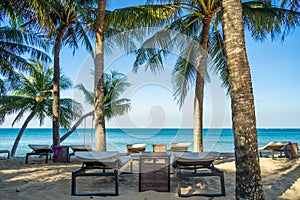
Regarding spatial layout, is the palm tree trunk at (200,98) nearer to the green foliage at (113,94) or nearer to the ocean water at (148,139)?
the green foliage at (113,94)

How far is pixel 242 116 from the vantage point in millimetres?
2631

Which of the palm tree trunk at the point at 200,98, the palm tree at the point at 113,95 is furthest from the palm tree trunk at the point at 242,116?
the palm tree at the point at 113,95

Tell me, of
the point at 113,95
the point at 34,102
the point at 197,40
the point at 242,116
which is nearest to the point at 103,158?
the point at 242,116

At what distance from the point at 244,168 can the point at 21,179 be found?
4.08 m

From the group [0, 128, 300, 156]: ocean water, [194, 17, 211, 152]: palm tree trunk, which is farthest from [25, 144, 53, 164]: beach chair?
[0, 128, 300, 156]: ocean water

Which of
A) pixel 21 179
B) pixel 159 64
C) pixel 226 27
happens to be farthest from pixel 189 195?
pixel 159 64

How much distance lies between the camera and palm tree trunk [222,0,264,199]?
8.51 feet

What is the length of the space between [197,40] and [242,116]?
18.1ft

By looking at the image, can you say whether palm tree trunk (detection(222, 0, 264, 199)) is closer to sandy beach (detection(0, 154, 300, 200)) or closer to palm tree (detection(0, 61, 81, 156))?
sandy beach (detection(0, 154, 300, 200))

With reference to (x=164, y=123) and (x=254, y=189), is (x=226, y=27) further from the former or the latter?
(x=164, y=123)

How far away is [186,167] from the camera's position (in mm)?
4133

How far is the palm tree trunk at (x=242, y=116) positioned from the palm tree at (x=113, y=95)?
40.4 ft

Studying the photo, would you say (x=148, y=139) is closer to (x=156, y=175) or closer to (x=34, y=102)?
(x=34, y=102)

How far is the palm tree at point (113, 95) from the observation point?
579 inches
